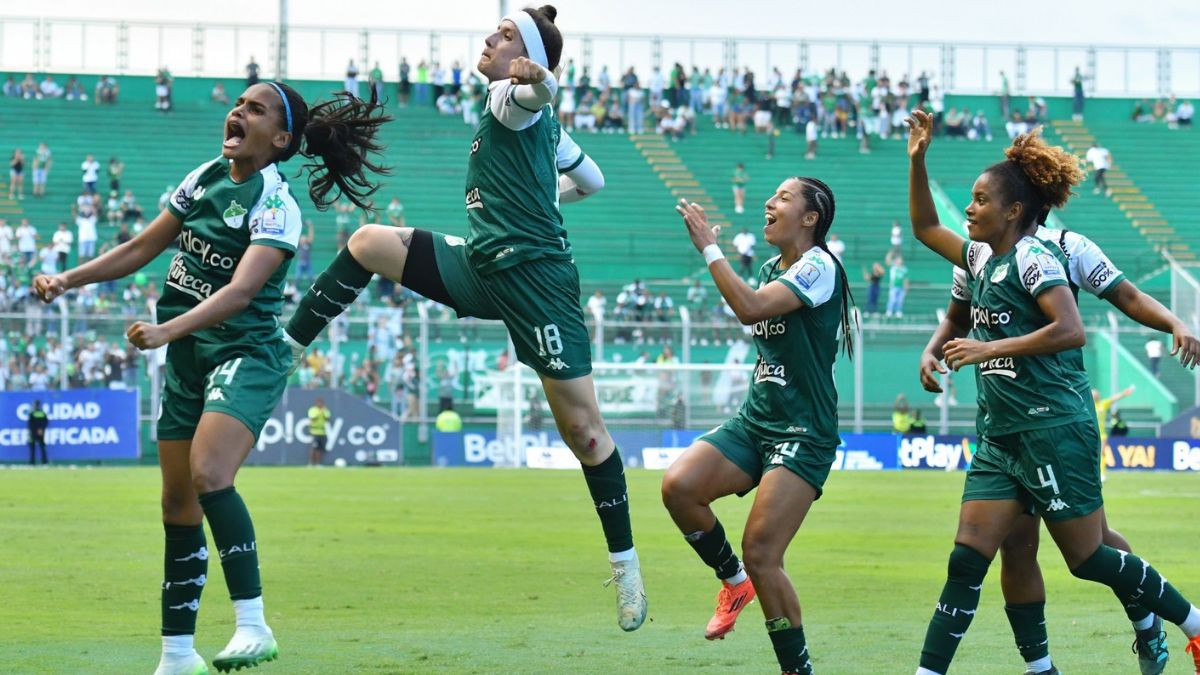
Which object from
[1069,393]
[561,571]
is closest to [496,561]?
[561,571]

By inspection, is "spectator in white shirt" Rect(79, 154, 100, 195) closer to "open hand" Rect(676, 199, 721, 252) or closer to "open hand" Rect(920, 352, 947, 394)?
"open hand" Rect(676, 199, 721, 252)

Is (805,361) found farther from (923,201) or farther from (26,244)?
(26,244)

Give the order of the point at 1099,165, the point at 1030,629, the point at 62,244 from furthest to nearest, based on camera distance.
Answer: the point at 1099,165 → the point at 62,244 → the point at 1030,629

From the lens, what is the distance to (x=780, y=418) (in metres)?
8.62

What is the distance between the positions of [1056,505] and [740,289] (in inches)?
71.5

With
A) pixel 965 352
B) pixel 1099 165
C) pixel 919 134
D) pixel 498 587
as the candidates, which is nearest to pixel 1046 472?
pixel 965 352

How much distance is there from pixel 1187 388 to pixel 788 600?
3436cm

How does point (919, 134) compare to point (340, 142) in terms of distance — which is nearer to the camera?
point (919, 134)

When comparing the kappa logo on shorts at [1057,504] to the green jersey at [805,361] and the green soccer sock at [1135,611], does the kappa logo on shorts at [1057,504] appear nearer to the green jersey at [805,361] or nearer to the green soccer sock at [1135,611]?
the green soccer sock at [1135,611]

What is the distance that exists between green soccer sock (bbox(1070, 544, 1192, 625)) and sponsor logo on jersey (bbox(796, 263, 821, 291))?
6.26ft

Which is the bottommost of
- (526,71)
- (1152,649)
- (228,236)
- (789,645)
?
(1152,649)

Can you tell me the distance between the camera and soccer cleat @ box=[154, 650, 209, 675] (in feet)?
26.3

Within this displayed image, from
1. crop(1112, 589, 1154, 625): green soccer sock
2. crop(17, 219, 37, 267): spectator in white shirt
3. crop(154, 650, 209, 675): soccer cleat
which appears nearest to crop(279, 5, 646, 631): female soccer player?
crop(154, 650, 209, 675): soccer cleat

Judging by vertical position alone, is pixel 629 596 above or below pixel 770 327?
below
